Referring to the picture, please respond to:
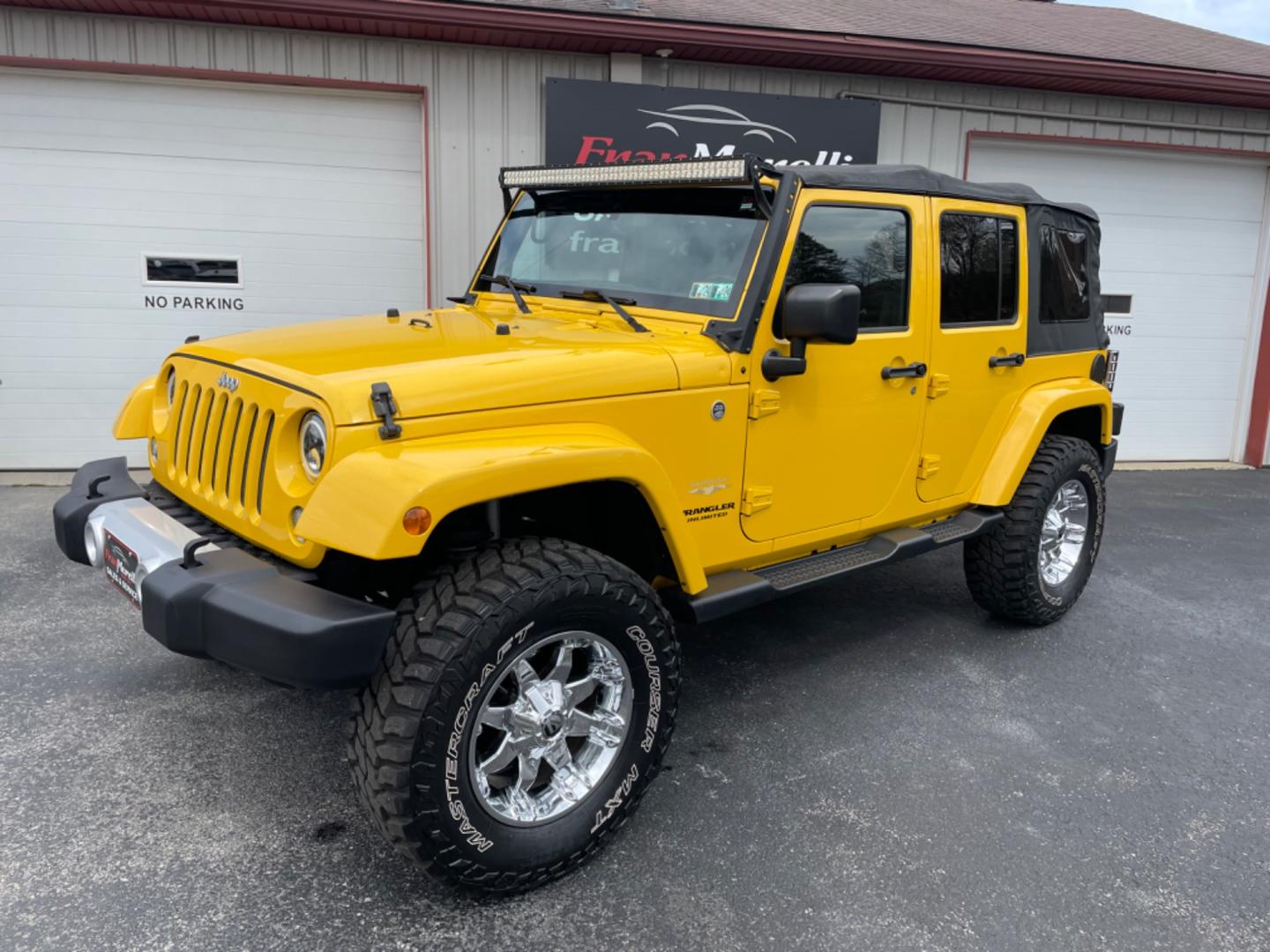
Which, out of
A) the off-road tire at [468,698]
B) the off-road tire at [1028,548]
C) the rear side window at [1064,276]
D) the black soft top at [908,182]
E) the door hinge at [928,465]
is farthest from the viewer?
the rear side window at [1064,276]

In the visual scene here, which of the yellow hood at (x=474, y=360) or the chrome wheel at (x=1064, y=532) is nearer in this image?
the yellow hood at (x=474, y=360)

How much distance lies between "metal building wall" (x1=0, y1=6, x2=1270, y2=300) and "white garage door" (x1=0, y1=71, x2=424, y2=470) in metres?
0.21

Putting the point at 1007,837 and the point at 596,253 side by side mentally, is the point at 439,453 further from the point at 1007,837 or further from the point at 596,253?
the point at 1007,837

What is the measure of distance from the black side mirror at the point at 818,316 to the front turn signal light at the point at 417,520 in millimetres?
1381

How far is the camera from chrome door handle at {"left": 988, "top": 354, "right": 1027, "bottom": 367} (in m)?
4.22

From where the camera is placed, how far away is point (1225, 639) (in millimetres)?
4750

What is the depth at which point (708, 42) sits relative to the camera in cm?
700

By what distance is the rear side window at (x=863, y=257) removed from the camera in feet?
11.1

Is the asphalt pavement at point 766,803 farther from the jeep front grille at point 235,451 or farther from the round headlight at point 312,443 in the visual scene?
the round headlight at point 312,443

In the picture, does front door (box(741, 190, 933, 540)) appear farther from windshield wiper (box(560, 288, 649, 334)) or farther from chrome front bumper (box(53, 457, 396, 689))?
chrome front bumper (box(53, 457, 396, 689))

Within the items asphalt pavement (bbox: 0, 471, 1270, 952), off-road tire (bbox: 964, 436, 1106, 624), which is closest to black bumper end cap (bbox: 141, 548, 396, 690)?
asphalt pavement (bbox: 0, 471, 1270, 952)

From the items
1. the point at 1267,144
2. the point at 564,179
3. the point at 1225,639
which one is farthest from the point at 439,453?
the point at 1267,144

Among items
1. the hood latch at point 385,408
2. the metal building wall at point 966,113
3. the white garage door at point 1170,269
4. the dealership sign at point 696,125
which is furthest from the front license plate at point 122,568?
the white garage door at point 1170,269

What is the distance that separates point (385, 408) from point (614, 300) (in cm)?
125
